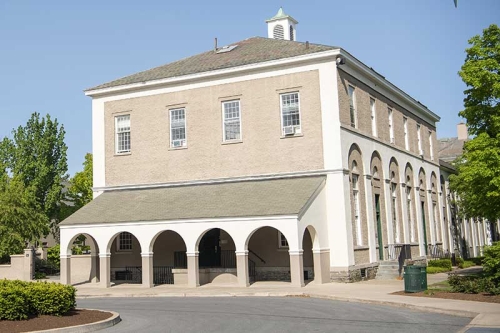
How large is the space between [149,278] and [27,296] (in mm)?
13949

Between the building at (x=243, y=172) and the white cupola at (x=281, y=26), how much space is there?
3.05m

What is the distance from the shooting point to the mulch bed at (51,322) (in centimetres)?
1534

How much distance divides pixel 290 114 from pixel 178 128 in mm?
6612

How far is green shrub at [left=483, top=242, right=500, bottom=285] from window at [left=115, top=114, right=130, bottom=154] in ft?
69.3

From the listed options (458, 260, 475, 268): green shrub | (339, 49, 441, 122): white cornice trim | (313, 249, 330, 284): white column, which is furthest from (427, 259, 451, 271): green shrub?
(313, 249, 330, 284): white column

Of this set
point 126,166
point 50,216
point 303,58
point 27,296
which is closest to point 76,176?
point 50,216

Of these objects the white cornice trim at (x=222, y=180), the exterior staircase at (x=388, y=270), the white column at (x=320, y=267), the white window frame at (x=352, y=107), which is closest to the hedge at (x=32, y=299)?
the white column at (x=320, y=267)

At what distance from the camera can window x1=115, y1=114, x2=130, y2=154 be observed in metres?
36.6

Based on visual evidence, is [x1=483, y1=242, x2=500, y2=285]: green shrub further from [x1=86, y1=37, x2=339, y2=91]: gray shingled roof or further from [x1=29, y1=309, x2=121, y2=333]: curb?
[x1=86, y1=37, x2=339, y2=91]: gray shingled roof

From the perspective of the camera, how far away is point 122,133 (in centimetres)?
3681

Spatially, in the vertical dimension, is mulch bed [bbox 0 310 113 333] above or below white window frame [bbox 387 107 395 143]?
below

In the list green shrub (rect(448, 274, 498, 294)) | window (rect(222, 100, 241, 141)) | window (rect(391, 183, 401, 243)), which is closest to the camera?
green shrub (rect(448, 274, 498, 294))

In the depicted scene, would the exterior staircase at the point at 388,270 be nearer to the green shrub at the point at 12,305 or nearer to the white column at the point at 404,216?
the white column at the point at 404,216

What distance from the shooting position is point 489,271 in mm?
22484
